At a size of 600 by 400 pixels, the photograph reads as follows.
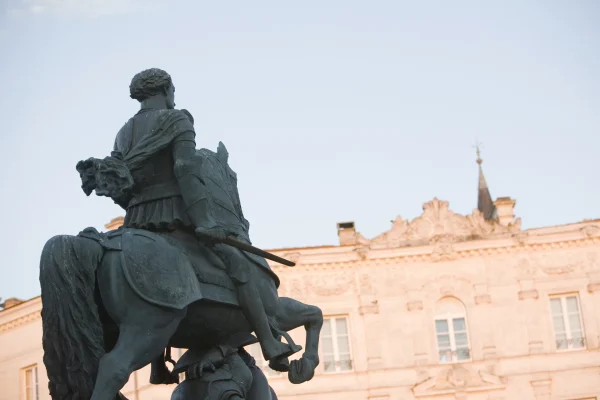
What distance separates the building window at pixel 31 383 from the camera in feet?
142

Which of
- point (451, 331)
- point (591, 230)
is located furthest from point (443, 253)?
point (591, 230)

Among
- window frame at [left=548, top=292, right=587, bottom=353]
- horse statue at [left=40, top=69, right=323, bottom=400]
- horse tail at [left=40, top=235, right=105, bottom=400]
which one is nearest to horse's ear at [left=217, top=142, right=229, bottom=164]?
horse statue at [left=40, top=69, right=323, bottom=400]

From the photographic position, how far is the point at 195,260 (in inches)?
322

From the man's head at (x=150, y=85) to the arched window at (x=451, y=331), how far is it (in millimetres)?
32711

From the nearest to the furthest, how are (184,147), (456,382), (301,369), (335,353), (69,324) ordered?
1. (69,324)
2. (184,147)
3. (301,369)
4. (456,382)
5. (335,353)

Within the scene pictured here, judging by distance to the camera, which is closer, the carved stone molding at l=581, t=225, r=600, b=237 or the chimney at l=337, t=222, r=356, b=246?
the carved stone molding at l=581, t=225, r=600, b=237

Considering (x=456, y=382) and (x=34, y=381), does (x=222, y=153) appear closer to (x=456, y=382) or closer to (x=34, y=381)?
(x=456, y=382)

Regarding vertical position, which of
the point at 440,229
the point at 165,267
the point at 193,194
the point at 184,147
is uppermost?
the point at 440,229

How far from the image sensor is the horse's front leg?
28.8ft

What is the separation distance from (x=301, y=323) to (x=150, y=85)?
206 centimetres

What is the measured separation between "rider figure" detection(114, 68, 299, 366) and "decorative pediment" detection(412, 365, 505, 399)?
32.5 metres

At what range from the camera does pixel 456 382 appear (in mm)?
40281

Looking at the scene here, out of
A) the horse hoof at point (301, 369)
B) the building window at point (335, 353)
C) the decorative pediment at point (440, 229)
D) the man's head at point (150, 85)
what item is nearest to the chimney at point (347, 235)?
the decorative pediment at point (440, 229)

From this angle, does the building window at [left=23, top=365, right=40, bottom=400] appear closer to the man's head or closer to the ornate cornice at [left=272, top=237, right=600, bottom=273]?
the ornate cornice at [left=272, top=237, right=600, bottom=273]
